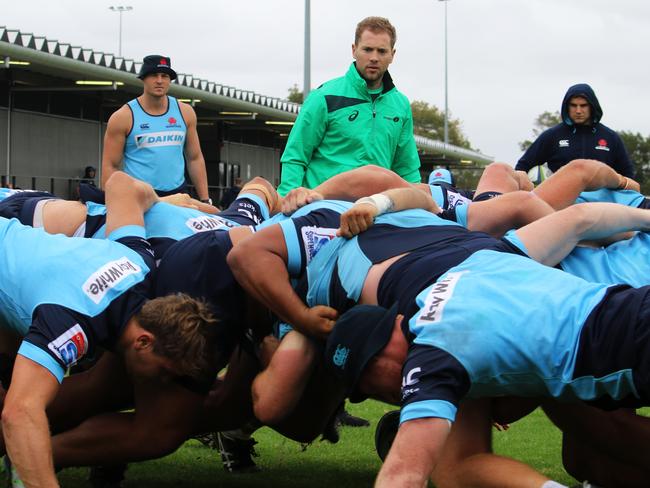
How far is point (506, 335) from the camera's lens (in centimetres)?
350

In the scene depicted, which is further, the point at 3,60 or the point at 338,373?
the point at 3,60

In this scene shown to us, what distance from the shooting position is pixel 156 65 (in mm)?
8141

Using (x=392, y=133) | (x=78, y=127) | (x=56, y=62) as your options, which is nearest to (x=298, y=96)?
(x=78, y=127)

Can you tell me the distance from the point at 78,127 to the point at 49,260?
23.7 meters

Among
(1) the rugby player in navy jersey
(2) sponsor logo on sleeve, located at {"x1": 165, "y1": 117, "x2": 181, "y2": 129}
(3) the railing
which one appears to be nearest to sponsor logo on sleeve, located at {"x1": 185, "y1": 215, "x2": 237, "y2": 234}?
(1) the rugby player in navy jersey

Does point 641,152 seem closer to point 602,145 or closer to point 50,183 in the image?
point 50,183

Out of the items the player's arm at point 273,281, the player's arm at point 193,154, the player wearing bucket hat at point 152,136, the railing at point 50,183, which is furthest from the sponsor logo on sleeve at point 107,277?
the railing at point 50,183

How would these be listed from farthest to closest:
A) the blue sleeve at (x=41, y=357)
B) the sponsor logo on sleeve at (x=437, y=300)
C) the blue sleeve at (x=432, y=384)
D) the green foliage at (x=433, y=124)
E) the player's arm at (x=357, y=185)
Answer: the green foliage at (x=433, y=124) → the player's arm at (x=357, y=185) → the blue sleeve at (x=41, y=357) → the sponsor logo on sleeve at (x=437, y=300) → the blue sleeve at (x=432, y=384)

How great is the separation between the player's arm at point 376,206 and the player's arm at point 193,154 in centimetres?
391

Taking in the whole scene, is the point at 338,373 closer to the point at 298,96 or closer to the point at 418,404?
the point at 418,404

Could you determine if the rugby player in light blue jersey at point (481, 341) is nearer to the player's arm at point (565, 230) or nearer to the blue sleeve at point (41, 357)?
the player's arm at point (565, 230)

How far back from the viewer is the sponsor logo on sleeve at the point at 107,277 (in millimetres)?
4320

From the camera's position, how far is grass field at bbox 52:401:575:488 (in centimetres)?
544

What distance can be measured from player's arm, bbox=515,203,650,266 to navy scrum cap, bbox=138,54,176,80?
171 inches
